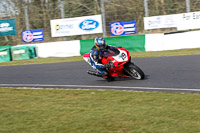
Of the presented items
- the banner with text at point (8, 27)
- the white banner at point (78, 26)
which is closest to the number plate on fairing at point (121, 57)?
the white banner at point (78, 26)

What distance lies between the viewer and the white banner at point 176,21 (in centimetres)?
1825

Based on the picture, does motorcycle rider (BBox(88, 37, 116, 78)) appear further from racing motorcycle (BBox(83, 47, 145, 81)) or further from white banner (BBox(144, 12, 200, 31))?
white banner (BBox(144, 12, 200, 31))

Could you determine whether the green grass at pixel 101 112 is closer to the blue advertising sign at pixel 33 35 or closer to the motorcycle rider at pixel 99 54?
the motorcycle rider at pixel 99 54

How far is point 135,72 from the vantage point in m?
8.77

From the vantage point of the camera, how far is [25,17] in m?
22.3

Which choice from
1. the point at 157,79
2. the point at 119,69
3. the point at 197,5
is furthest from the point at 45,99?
the point at 197,5

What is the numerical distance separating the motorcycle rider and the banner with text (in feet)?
48.7

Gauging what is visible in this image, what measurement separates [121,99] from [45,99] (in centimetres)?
173

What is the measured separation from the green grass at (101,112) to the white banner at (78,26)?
44.6ft

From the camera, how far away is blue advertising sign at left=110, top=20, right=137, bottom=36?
19950 mm

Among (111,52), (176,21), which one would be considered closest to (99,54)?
(111,52)

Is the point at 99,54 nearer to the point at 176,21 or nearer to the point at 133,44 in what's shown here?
the point at 133,44

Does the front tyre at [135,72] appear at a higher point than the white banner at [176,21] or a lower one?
lower

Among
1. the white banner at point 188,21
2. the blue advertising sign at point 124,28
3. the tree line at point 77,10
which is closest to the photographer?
the white banner at point 188,21
